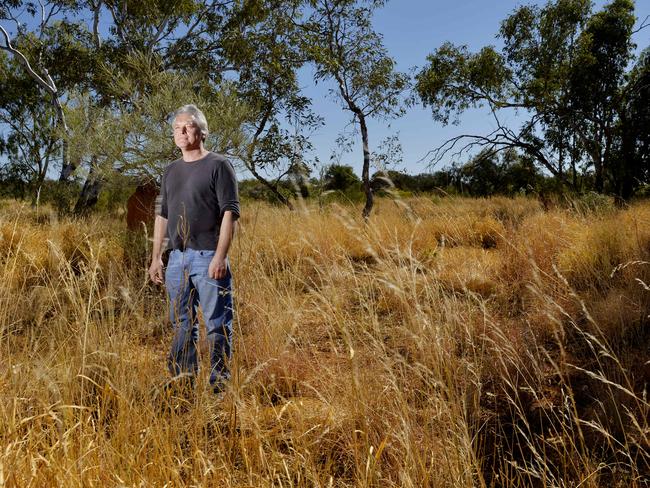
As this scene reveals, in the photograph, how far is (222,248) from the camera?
2451mm

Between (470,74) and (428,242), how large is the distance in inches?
279

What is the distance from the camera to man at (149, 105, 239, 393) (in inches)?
98.6

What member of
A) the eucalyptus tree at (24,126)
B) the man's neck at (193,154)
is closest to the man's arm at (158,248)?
the man's neck at (193,154)

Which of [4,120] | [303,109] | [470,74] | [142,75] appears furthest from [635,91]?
[4,120]

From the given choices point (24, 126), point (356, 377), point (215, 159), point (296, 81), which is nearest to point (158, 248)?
point (215, 159)

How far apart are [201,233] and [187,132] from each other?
58 centimetres

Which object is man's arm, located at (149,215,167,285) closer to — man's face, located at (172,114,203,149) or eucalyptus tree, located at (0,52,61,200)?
man's face, located at (172,114,203,149)

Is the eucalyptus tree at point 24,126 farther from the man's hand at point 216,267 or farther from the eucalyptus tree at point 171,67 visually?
the man's hand at point 216,267

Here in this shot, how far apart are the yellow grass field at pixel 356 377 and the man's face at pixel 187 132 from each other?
752mm

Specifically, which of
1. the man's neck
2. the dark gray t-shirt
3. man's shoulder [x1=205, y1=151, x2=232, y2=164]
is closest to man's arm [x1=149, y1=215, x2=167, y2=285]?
the dark gray t-shirt

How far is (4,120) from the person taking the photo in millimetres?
20297

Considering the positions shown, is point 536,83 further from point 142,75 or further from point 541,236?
point 142,75

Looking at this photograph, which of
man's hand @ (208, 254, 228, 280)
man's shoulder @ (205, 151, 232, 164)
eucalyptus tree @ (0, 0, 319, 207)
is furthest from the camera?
eucalyptus tree @ (0, 0, 319, 207)

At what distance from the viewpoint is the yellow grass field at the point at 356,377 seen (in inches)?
65.7
